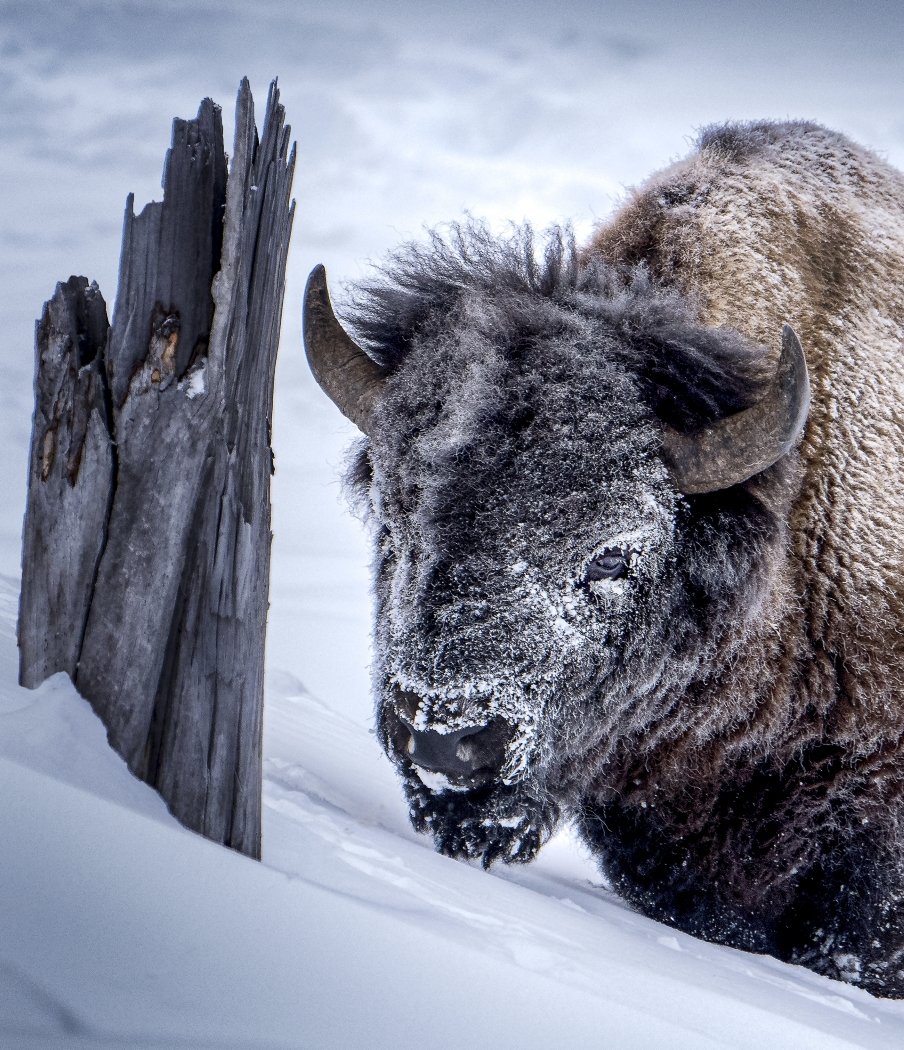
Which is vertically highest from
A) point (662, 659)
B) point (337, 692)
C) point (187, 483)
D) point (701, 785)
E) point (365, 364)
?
point (365, 364)

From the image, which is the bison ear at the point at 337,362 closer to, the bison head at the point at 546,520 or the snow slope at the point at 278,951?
the bison head at the point at 546,520

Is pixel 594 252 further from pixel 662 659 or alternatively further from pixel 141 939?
pixel 141 939

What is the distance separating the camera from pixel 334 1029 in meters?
1.42

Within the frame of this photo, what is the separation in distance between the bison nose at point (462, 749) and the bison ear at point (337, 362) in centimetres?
113

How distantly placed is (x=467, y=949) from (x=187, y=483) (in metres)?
1.09

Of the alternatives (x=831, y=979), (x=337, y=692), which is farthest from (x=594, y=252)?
(x=337, y=692)

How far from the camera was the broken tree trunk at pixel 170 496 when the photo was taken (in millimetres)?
2045

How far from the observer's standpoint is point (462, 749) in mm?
2475

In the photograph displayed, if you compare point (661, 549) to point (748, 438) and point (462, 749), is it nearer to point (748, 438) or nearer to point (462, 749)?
point (748, 438)

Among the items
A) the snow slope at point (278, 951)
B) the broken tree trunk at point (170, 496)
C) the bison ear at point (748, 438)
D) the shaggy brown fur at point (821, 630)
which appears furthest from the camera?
the shaggy brown fur at point (821, 630)

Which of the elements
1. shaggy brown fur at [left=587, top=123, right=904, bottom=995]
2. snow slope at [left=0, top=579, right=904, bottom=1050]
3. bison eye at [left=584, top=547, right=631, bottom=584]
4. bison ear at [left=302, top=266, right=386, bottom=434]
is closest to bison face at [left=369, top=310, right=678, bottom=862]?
bison eye at [left=584, top=547, right=631, bottom=584]

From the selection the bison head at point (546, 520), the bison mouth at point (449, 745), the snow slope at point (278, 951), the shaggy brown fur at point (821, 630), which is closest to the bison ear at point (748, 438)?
the bison head at point (546, 520)

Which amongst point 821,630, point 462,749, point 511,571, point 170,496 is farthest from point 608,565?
point 170,496

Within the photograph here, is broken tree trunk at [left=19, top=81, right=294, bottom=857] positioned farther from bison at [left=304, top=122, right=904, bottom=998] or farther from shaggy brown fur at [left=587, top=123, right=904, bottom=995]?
shaggy brown fur at [left=587, top=123, right=904, bottom=995]
